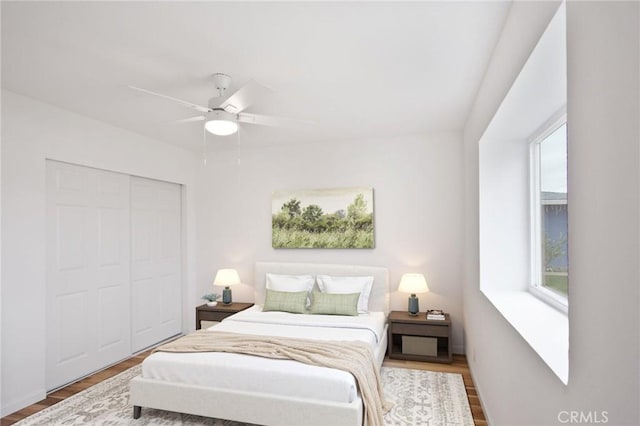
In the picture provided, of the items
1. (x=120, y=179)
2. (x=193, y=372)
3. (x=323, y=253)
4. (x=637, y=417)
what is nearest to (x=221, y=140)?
(x=120, y=179)

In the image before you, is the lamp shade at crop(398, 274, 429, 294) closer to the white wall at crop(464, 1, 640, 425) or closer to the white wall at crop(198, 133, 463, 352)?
the white wall at crop(198, 133, 463, 352)

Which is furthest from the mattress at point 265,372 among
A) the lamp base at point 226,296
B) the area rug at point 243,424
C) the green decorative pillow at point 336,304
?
the lamp base at point 226,296

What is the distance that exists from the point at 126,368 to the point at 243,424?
5.98 ft

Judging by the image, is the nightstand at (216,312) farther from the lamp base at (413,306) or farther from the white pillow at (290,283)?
the lamp base at (413,306)

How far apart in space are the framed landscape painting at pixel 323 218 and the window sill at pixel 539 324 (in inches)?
73.2

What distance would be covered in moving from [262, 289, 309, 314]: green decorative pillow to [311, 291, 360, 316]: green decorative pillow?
147mm

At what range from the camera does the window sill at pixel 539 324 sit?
1.39 metres

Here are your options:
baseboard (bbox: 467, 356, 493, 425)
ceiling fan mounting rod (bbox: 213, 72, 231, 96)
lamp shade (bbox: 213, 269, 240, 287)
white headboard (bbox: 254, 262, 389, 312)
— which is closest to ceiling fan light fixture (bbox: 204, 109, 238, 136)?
ceiling fan mounting rod (bbox: 213, 72, 231, 96)

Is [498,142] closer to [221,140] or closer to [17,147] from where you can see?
[221,140]

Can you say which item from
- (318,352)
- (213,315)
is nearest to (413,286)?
(318,352)

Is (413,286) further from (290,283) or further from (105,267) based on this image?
(105,267)

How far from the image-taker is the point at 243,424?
2646 millimetres

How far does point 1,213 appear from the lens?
9.20ft

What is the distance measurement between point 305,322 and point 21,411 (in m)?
2.37
